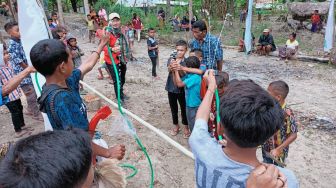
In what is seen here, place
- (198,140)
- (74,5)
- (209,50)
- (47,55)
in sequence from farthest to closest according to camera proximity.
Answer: (74,5), (209,50), (47,55), (198,140)

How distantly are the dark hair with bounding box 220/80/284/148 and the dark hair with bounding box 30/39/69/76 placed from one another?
1.31m

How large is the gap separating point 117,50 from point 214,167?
16.0 feet

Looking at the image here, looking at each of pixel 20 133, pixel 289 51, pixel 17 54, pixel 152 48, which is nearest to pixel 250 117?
pixel 17 54

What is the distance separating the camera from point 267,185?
1104mm

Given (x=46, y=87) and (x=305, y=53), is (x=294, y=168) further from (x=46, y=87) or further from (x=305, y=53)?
(x=305, y=53)

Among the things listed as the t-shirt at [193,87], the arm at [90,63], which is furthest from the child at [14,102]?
the t-shirt at [193,87]

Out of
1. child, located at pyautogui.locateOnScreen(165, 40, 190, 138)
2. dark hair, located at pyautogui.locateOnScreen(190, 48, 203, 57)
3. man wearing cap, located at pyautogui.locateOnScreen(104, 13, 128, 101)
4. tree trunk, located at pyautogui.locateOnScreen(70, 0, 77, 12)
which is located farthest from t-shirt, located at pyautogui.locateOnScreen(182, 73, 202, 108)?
tree trunk, located at pyautogui.locateOnScreen(70, 0, 77, 12)

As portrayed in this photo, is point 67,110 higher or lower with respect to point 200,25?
lower

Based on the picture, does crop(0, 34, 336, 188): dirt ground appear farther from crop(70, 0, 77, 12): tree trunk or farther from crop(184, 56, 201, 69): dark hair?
crop(70, 0, 77, 12): tree trunk

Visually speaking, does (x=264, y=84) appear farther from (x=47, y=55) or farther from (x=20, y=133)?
(x=47, y=55)

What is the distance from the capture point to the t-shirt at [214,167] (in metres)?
1.30

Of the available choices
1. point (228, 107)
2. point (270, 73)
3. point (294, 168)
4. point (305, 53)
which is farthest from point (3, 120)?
point (305, 53)

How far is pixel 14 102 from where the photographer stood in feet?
15.5

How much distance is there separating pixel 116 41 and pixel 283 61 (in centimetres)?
658
